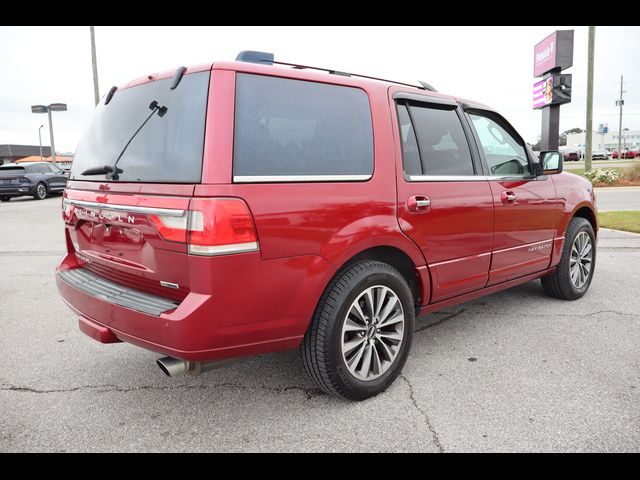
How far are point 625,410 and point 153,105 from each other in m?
2.99

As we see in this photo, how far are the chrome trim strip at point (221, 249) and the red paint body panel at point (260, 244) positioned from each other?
0.03 metres

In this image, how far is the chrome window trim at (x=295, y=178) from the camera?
7.58ft

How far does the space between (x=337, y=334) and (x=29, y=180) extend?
67.9 feet

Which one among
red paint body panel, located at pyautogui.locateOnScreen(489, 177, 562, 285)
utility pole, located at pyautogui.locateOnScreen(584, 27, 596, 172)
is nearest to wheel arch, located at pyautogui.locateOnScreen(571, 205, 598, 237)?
red paint body panel, located at pyautogui.locateOnScreen(489, 177, 562, 285)

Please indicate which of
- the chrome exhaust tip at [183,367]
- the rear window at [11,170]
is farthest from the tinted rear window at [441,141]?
the rear window at [11,170]

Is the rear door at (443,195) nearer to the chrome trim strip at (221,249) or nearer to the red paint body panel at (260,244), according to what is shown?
the red paint body panel at (260,244)

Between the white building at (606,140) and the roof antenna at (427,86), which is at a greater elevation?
the white building at (606,140)

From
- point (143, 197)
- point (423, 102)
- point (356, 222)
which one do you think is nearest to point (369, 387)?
point (356, 222)

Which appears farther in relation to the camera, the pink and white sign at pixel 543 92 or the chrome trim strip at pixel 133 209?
the pink and white sign at pixel 543 92

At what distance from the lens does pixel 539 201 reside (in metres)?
4.09

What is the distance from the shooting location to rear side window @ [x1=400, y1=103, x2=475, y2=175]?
3256 millimetres

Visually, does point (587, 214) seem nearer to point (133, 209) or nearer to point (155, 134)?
point (155, 134)

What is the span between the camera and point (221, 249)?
2205 mm

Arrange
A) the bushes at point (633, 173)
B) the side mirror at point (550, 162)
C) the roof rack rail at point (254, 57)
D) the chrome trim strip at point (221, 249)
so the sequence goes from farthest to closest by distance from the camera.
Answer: the bushes at point (633, 173) < the side mirror at point (550, 162) < the roof rack rail at point (254, 57) < the chrome trim strip at point (221, 249)
